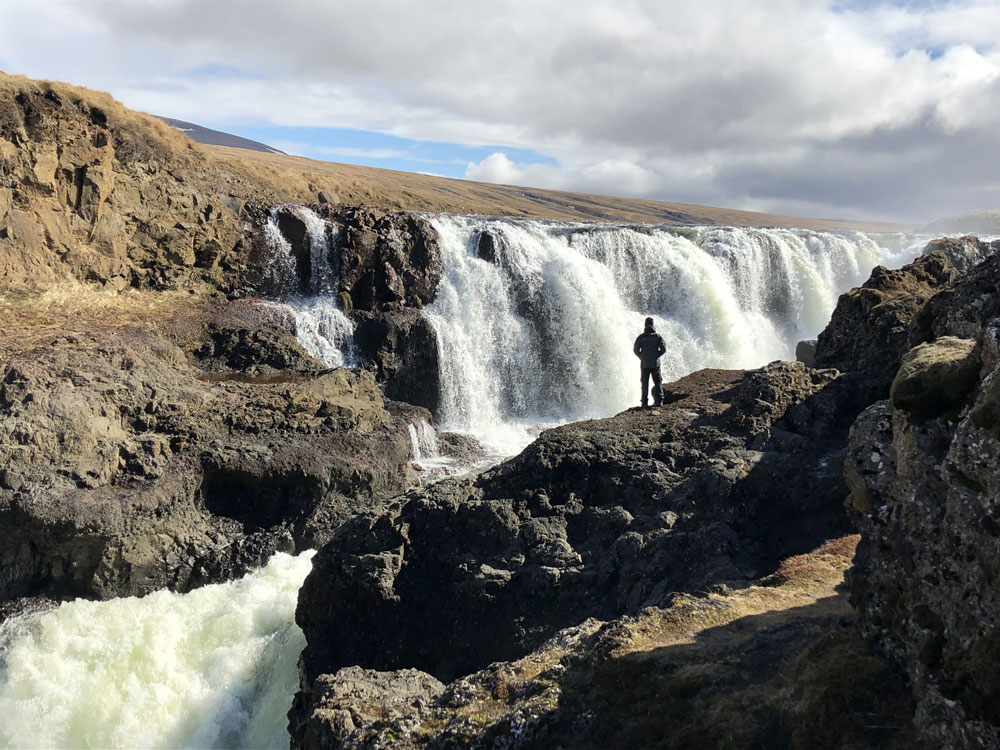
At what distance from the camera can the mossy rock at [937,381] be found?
4.07 m

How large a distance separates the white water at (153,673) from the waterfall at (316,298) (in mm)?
9490

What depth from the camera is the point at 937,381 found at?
419 centimetres

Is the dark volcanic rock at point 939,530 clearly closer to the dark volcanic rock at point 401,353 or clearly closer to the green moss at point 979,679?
the green moss at point 979,679

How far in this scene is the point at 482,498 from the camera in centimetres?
807

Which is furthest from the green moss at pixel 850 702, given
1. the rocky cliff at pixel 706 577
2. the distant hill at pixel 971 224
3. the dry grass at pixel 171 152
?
the distant hill at pixel 971 224

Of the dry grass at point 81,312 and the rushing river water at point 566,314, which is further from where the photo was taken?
the rushing river water at point 566,314

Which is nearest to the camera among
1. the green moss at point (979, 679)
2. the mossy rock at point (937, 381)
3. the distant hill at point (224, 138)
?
the green moss at point (979, 679)

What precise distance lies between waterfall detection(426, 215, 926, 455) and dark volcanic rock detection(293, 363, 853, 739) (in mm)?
9825

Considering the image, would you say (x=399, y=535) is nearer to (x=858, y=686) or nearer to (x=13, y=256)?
(x=858, y=686)

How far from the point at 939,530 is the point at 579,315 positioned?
19196mm

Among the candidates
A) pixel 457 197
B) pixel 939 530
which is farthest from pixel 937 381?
pixel 457 197

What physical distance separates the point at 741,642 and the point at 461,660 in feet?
9.35

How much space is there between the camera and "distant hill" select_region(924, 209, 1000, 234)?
2445 inches

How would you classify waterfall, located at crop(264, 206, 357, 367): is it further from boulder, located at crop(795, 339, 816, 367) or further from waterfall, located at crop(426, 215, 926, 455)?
boulder, located at crop(795, 339, 816, 367)
